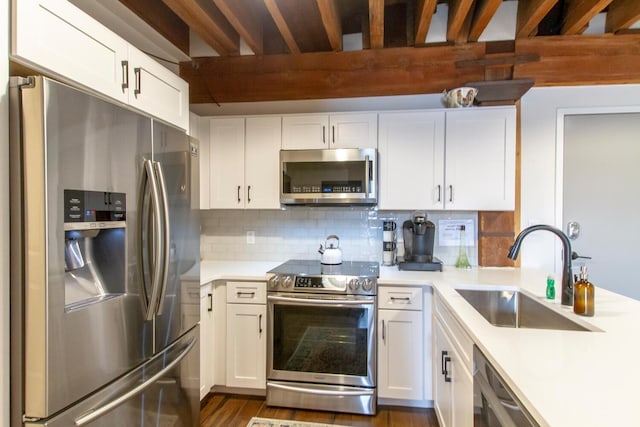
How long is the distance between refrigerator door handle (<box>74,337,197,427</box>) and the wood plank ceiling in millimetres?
1953

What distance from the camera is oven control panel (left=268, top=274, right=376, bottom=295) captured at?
2177 mm

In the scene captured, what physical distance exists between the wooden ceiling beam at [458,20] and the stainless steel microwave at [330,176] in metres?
0.95

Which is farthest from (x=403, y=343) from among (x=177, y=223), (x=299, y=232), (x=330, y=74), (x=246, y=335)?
(x=330, y=74)

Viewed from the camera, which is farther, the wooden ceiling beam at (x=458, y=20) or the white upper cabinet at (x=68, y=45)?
the wooden ceiling beam at (x=458, y=20)

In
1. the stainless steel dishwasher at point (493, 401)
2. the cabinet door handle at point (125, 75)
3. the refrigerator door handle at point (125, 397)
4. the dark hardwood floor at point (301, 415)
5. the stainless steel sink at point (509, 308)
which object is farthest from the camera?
the dark hardwood floor at point (301, 415)

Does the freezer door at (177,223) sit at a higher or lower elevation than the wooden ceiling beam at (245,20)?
lower

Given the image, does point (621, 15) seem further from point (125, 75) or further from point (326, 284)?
point (125, 75)

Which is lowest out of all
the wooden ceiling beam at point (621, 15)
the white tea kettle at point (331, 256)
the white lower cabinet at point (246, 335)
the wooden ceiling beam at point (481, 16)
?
the white lower cabinet at point (246, 335)

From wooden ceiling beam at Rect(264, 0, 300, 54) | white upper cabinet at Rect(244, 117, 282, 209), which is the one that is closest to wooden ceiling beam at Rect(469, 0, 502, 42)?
wooden ceiling beam at Rect(264, 0, 300, 54)

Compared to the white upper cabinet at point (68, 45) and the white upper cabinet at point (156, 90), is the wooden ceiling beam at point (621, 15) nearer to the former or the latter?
the white upper cabinet at point (156, 90)

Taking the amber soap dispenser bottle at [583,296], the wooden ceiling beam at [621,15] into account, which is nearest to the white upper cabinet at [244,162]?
the amber soap dispenser bottle at [583,296]

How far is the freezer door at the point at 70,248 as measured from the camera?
984 mm

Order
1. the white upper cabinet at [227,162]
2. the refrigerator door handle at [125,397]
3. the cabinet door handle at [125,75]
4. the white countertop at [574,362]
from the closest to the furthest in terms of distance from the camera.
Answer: the white countertop at [574,362] < the refrigerator door handle at [125,397] < the cabinet door handle at [125,75] < the white upper cabinet at [227,162]

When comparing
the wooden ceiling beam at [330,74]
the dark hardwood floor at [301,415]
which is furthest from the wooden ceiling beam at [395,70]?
the dark hardwood floor at [301,415]
